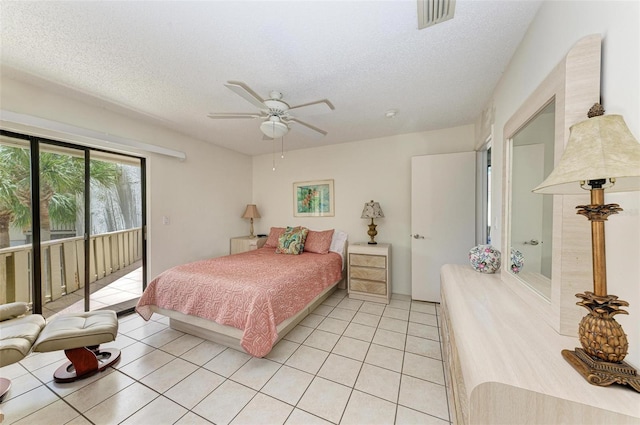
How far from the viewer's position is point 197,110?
2600mm

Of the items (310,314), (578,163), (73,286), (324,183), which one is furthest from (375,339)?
(73,286)

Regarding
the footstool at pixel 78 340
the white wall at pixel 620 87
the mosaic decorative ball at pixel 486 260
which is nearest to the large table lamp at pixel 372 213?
the mosaic decorative ball at pixel 486 260

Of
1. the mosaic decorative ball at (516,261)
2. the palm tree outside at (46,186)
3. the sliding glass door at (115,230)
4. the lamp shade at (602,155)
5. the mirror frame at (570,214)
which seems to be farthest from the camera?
the sliding glass door at (115,230)

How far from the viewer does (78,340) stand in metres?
1.65

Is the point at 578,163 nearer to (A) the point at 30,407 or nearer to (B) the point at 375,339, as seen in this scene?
(B) the point at 375,339

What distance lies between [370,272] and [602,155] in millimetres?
2803

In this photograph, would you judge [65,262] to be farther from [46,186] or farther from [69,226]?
[46,186]

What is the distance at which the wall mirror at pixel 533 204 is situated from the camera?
113 cm

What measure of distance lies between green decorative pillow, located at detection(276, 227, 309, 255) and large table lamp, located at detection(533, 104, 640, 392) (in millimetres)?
2973

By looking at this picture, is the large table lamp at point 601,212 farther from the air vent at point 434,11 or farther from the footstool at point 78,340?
the footstool at point 78,340

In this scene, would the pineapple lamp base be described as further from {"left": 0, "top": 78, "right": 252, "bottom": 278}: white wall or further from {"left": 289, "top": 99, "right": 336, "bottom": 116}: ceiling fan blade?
{"left": 0, "top": 78, "right": 252, "bottom": 278}: white wall

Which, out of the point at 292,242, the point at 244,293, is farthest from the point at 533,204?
the point at 292,242

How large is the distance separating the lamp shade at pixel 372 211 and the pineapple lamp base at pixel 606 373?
2731 mm

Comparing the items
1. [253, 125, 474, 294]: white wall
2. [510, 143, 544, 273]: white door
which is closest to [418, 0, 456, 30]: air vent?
[510, 143, 544, 273]: white door
